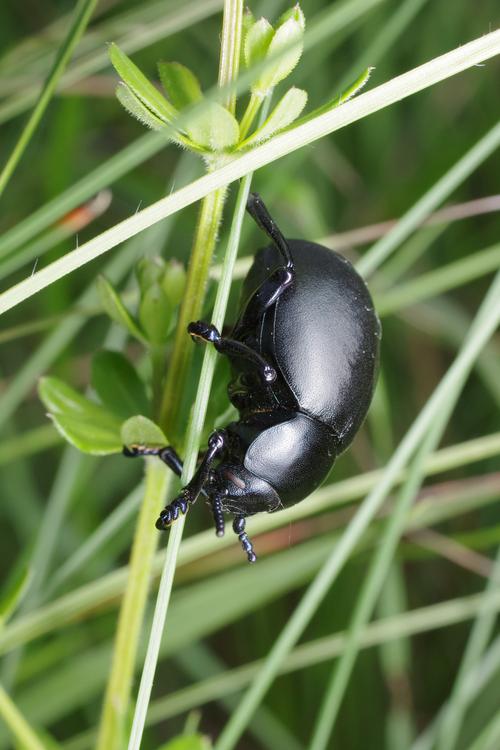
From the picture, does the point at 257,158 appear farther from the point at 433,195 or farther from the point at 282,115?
the point at 433,195

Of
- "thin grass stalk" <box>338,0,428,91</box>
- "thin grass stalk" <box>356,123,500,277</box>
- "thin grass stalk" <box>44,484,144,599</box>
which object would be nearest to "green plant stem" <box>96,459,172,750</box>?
"thin grass stalk" <box>44,484,144,599</box>

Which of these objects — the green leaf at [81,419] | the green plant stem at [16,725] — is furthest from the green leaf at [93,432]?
the green plant stem at [16,725]

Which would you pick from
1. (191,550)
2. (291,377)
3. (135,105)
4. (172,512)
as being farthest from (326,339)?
(191,550)

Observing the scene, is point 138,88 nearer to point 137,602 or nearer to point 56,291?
point 137,602

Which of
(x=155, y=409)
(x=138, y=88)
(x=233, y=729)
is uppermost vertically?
(x=138, y=88)

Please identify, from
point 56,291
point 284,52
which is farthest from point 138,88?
point 56,291

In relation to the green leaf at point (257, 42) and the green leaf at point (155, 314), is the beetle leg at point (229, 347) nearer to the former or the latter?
the green leaf at point (155, 314)
